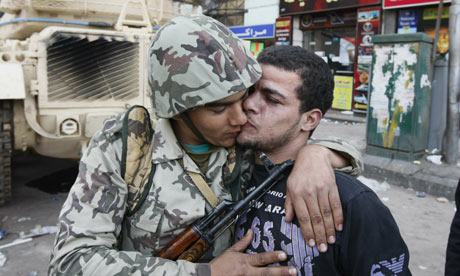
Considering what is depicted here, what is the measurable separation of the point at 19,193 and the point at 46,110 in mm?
1772

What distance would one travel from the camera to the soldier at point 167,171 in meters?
1.34

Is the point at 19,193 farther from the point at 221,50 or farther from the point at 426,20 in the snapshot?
the point at 426,20

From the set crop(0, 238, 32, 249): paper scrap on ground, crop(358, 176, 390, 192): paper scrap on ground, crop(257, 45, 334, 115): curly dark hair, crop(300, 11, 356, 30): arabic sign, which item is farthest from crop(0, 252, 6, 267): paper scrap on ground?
crop(300, 11, 356, 30): arabic sign

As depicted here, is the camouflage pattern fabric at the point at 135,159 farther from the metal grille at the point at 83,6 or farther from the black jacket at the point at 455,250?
the metal grille at the point at 83,6

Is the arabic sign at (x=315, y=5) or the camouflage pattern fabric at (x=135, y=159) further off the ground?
the arabic sign at (x=315, y=5)

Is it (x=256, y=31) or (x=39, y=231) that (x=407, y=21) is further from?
(x=39, y=231)

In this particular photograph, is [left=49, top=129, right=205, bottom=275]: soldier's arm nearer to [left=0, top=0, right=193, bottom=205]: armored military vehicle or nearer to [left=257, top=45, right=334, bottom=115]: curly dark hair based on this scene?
[left=257, top=45, right=334, bottom=115]: curly dark hair

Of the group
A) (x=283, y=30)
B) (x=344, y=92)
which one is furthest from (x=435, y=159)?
(x=283, y=30)

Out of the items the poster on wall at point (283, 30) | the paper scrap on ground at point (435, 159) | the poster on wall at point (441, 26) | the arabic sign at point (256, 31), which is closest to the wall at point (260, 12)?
the arabic sign at point (256, 31)

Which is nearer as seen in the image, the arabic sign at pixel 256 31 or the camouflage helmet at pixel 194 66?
the camouflage helmet at pixel 194 66

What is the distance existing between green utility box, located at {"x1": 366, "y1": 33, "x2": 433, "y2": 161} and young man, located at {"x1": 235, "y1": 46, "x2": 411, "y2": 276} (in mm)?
4800

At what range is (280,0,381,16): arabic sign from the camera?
10.9 m

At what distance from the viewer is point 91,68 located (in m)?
4.29

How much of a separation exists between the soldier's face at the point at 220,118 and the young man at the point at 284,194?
0.29 ft
